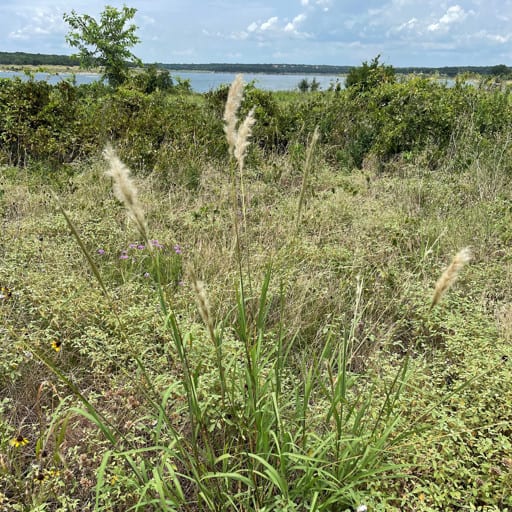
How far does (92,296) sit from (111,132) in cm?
412

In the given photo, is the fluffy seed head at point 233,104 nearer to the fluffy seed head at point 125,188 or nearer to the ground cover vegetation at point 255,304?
the ground cover vegetation at point 255,304

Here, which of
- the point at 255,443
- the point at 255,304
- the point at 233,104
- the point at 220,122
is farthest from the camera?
the point at 220,122

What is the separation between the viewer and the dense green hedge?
17.5 ft

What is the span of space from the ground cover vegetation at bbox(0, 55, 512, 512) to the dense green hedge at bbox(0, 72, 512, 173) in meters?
0.04

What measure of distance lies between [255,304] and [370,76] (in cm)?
664

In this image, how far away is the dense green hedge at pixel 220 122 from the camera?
5332 mm

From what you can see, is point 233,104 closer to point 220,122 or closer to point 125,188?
point 125,188

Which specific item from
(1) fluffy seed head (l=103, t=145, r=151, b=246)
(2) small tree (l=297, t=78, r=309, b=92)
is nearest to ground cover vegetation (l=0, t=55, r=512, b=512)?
(1) fluffy seed head (l=103, t=145, r=151, b=246)

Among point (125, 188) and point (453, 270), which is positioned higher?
point (125, 188)

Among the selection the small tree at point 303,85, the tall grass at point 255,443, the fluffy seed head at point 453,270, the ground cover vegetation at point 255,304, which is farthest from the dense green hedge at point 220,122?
the fluffy seed head at point 453,270

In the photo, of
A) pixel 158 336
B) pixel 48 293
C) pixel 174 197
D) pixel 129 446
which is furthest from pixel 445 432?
pixel 174 197

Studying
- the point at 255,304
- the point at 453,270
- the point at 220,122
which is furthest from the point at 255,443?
the point at 220,122

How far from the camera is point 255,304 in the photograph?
2.63m

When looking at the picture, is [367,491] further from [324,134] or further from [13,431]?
[324,134]
